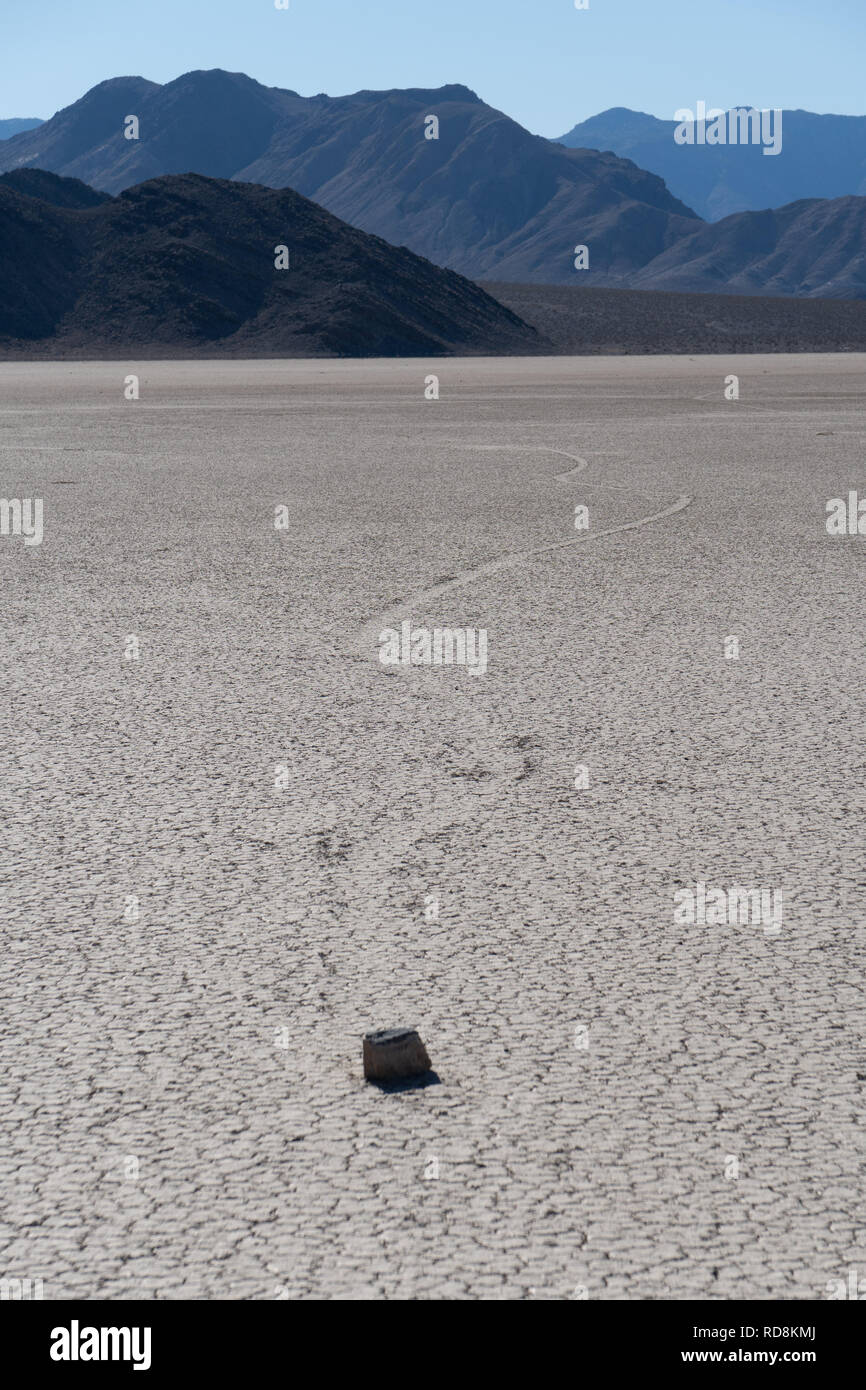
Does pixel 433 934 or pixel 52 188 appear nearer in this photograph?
pixel 433 934

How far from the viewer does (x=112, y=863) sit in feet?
16.7

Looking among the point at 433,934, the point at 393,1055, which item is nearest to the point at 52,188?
the point at 433,934

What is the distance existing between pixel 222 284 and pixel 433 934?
106531 millimetres

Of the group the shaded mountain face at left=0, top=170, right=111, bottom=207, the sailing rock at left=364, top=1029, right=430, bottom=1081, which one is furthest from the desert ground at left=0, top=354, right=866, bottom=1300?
the shaded mountain face at left=0, top=170, right=111, bottom=207

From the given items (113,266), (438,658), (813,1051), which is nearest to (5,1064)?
(813,1051)

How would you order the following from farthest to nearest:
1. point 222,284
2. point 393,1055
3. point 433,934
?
point 222,284, point 433,934, point 393,1055

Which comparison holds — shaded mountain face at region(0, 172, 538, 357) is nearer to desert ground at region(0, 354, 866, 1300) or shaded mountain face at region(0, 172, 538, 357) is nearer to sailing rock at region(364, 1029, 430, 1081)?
desert ground at region(0, 354, 866, 1300)

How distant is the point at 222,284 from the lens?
348 ft

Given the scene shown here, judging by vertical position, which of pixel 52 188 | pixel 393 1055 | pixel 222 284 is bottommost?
pixel 393 1055

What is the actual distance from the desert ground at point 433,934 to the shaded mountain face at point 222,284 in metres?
89.0

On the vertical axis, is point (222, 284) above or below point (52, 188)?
below

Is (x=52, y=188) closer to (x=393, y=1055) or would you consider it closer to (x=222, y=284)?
(x=222, y=284)

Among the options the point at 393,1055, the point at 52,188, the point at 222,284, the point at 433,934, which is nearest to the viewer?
the point at 393,1055
